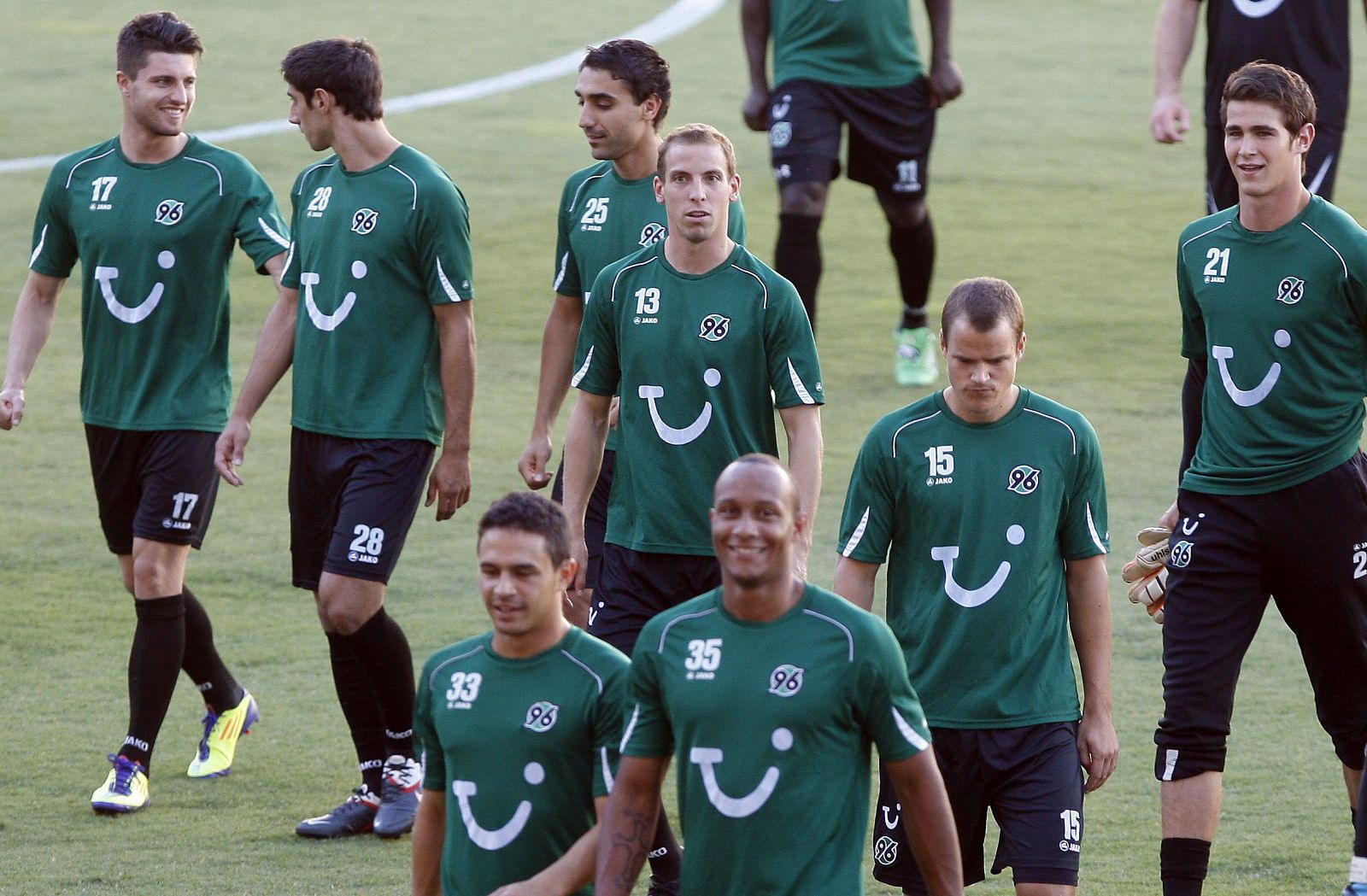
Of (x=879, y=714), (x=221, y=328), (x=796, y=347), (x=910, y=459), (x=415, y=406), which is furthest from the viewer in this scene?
(x=221, y=328)

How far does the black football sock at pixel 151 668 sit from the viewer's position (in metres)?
6.92

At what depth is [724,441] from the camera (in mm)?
5957

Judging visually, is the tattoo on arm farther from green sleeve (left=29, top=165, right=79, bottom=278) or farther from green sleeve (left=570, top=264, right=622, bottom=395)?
green sleeve (left=29, top=165, right=79, bottom=278)

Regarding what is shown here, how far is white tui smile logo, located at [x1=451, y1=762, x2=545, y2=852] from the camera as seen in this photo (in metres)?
4.63

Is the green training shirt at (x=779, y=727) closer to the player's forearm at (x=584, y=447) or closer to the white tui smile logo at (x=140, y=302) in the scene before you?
the player's forearm at (x=584, y=447)

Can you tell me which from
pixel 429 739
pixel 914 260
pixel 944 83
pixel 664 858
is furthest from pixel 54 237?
pixel 914 260

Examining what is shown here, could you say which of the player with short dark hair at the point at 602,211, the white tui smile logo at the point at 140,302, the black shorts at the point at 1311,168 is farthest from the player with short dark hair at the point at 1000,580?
the white tui smile logo at the point at 140,302

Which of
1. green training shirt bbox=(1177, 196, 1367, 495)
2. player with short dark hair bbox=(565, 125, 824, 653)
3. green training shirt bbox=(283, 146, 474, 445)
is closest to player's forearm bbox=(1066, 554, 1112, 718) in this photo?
green training shirt bbox=(1177, 196, 1367, 495)

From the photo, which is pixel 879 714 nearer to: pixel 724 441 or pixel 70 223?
pixel 724 441

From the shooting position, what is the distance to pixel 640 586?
20.1 feet

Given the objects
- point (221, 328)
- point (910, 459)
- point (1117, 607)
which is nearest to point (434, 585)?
point (221, 328)

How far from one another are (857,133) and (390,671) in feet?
16.7

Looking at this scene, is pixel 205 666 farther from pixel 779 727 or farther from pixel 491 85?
pixel 491 85

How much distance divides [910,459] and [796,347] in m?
0.70
